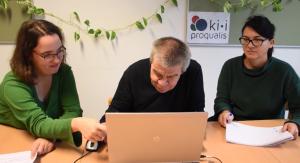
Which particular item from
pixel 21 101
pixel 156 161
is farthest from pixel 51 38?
pixel 156 161

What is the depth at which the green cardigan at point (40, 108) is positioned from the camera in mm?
1050

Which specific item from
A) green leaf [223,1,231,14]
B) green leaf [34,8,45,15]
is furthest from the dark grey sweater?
green leaf [34,8,45,15]

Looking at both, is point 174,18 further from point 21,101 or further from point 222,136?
point 21,101

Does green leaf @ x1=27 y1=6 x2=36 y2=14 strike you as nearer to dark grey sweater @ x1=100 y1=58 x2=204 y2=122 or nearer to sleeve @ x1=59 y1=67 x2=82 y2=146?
sleeve @ x1=59 y1=67 x2=82 y2=146

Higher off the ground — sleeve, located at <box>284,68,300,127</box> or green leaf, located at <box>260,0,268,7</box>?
green leaf, located at <box>260,0,268,7</box>

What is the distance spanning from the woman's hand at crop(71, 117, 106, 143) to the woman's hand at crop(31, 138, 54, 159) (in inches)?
6.6

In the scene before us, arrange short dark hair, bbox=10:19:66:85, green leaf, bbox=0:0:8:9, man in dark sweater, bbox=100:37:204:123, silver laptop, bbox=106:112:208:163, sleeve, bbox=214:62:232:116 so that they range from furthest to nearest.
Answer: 1. green leaf, bbox=0:0:8:9
2. sleeve, bbox=214:62:232:116
3. man in dark sweater, bbox=100:37:204:123
4. short dark hair, bbox=10:19:66:85
5. silver laptop, bbox=106:112:208:163

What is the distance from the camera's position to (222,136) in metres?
1.24

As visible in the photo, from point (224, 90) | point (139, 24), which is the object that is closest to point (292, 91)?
point (224, 90)

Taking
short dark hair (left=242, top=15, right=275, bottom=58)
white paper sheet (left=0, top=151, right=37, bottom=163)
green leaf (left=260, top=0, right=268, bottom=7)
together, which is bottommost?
white paper sheet (left=0, top=151, right=37, bottom=163)

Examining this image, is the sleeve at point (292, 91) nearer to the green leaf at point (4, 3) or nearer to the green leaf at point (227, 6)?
the green leaf at point (227, 6)

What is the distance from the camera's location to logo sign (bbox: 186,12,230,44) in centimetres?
232

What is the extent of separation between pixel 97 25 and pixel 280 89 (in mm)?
1747

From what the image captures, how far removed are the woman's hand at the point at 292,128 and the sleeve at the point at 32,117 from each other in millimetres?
1139
